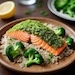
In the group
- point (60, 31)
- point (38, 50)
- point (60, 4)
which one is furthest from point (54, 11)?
point (38, 50)

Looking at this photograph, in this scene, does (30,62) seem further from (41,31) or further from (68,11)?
(68,11)

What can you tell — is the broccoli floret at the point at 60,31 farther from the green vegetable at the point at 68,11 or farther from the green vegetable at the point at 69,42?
the green vegetable at the point at 68,11

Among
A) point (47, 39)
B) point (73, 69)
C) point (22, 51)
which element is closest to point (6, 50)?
point (22, 51)

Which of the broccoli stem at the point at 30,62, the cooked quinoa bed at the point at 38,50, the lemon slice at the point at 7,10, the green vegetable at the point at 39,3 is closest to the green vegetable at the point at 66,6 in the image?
the green vegetable at the point at 39,3

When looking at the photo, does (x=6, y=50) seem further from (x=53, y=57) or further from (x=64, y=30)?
(x=64, y=30)

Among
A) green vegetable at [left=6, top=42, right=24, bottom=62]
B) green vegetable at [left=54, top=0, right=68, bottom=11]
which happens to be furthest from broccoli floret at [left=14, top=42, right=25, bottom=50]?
green vegetable at [left=54, top=0, right=68, bottom=11]
